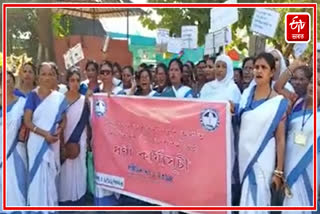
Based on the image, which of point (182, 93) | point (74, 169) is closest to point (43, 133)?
point (74, 169)

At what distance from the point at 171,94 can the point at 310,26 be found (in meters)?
1.01

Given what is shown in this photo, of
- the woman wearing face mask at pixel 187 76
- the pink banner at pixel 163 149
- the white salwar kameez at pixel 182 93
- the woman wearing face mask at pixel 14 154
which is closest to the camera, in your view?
the pink banner at pixel 163 149

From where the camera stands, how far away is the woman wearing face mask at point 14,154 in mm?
3139

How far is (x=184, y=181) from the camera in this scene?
3.07 meters

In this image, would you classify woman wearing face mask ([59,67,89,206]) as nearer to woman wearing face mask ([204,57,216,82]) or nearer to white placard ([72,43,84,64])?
white placard ([72,43,84,64])

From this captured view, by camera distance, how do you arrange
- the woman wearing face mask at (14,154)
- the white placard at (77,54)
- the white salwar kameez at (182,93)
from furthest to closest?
the white placard at (77,54) < the white salwar kameez at (182,93) < the woman wearing face mask at (14,154)

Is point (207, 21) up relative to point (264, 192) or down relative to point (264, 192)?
up

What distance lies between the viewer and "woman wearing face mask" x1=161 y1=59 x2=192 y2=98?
11.2 ft

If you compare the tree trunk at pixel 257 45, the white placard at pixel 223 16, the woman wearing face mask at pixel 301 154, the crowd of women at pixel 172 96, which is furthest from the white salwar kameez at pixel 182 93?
the tree trunk at pixel 257 45

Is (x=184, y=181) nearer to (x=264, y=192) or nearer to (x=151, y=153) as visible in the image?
(x=151, y=153)

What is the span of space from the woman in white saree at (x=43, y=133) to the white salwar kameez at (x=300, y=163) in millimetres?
1376

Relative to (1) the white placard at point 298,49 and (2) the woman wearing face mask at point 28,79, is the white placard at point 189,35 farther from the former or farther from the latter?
(2) the woman wearing face mask at point 28,79

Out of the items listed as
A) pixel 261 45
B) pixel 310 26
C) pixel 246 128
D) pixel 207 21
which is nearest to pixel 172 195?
pixel 246 128

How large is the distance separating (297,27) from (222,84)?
2.26 feet
